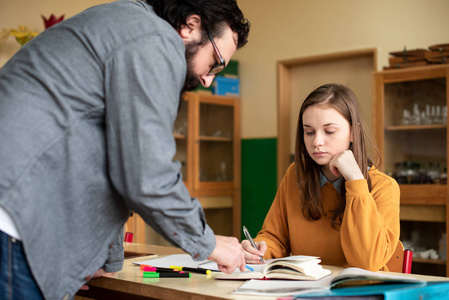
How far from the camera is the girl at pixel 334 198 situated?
1642mm

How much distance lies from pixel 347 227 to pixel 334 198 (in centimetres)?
23

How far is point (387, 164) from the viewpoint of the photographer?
13.6 feet

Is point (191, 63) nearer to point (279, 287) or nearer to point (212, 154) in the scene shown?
point (279, 287)

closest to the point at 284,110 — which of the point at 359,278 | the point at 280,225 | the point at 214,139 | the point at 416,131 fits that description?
the point at 214,139

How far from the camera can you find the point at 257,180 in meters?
5.30

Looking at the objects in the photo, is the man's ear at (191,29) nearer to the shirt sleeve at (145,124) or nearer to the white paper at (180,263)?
the shirt sleeve at (145,124)

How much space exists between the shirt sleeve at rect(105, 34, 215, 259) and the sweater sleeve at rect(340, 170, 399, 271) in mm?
754

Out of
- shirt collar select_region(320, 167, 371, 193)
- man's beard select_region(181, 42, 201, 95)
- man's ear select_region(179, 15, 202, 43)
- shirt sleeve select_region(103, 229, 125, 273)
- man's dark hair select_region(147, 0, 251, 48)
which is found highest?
man's dark hair select_region(147, 0, 251, 48)

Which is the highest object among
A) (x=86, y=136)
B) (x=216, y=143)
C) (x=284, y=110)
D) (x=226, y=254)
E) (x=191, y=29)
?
(x=284, y=110)

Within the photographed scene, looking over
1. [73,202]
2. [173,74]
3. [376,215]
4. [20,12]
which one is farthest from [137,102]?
[20,12]

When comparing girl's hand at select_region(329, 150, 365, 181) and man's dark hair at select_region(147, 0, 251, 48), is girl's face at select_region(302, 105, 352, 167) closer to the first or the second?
girl's hand at select_region(329, 150, 365, 181)

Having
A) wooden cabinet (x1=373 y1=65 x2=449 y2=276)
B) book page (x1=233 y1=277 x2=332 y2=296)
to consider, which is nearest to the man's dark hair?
book page (x1=233 y1=277 x2=332 y2=296)

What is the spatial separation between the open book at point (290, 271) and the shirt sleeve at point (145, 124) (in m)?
0.42

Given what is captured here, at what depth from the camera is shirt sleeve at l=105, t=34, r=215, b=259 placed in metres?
1.03
